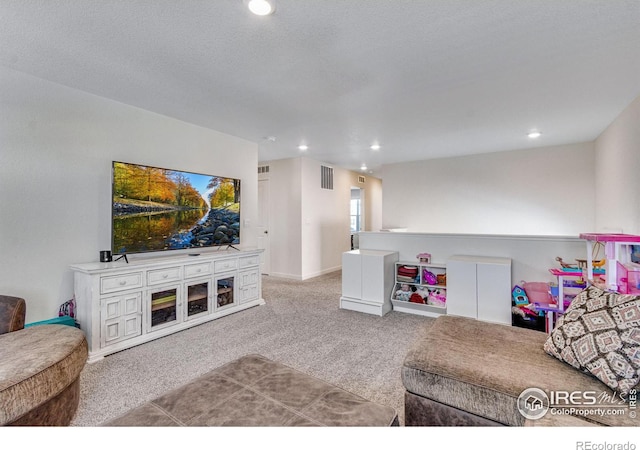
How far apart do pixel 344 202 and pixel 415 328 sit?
4.15 meters

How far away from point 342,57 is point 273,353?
8.12 feet

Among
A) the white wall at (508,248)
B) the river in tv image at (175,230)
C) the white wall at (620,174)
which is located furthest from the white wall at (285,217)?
the white wall at (620,174)

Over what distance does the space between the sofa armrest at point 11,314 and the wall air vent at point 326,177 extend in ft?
16.0

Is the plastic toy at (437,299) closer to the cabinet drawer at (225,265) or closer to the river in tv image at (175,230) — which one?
the cabinet drawer at (225,265)

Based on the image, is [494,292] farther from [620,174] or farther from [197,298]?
[197,298]

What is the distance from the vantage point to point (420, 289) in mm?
3875

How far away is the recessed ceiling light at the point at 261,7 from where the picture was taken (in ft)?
5.27

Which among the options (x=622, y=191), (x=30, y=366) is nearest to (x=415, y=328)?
(x=622, y=191)

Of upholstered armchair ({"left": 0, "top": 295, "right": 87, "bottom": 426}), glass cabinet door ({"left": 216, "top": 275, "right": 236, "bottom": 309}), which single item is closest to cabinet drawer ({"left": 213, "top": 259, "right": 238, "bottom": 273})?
glass cabinet door ({"left": 216, "top": 275, "right": 236, "bottom": 309})

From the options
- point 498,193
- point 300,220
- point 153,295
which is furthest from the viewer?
point 300,220

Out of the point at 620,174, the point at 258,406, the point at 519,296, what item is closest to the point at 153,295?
the point at 258,406

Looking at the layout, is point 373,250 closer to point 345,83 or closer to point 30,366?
point 345,83

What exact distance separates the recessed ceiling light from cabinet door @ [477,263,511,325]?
303cm
